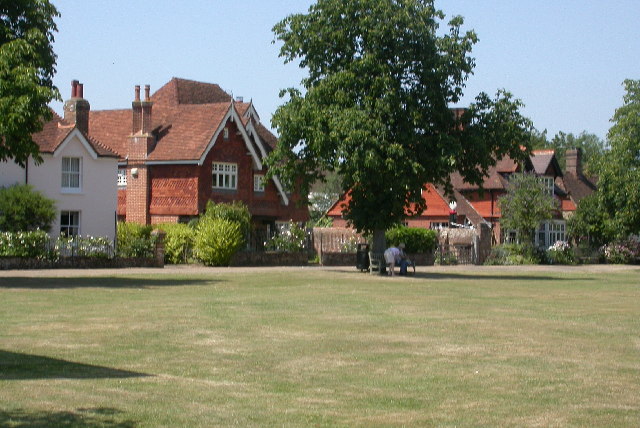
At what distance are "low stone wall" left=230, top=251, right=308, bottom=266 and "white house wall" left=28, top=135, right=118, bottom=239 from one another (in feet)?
22.8

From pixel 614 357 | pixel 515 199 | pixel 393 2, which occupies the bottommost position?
pixel 614 357

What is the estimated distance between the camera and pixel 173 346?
16.1 m

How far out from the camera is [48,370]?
519 inches

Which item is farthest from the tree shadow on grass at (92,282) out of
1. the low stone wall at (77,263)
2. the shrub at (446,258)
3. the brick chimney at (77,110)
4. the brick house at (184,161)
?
the shrub at (446,258)

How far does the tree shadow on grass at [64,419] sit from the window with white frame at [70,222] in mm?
40678

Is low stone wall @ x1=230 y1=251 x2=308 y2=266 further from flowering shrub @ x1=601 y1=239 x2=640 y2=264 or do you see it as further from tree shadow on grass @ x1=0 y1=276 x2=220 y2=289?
flowering shrub @ x1=601 y1=239 x2=640 y2=264

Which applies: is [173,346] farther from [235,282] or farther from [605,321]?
[235,282]

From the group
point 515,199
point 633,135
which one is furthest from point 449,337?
point 515,199

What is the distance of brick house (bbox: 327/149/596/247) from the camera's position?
7331 cm

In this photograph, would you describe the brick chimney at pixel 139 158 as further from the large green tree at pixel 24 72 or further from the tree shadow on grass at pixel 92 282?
the large green tree at pixel 24 72

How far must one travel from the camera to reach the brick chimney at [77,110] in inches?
2015

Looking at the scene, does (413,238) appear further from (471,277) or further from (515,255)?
(471,277)

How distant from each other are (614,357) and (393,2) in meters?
27.9

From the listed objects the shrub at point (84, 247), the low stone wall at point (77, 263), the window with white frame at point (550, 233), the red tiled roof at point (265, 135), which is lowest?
the low stone wall at point (77, 263)
